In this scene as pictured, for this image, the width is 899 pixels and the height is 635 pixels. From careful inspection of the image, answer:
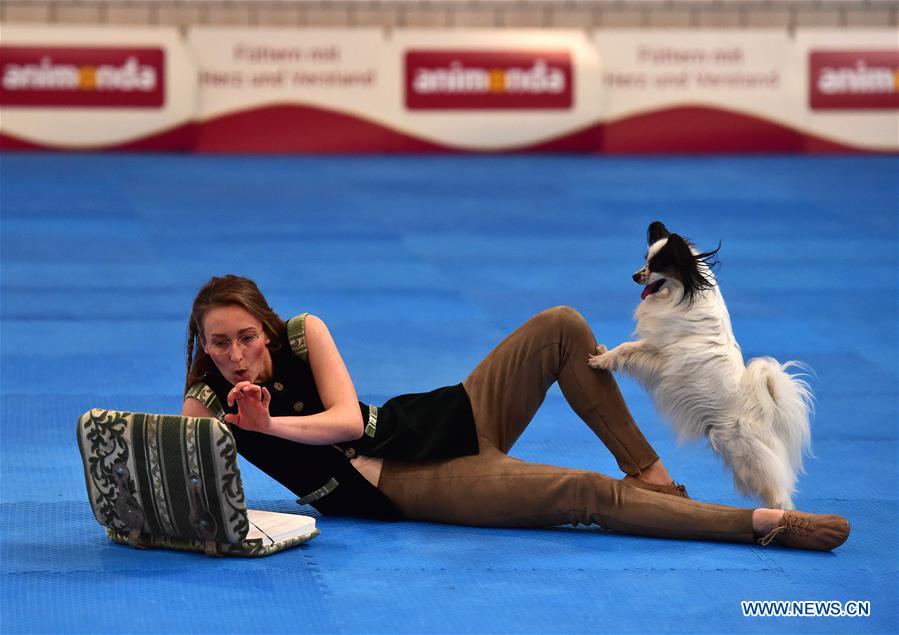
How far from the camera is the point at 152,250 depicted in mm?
11844

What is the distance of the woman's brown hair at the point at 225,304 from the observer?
5.13 m

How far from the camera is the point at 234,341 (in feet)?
16.9

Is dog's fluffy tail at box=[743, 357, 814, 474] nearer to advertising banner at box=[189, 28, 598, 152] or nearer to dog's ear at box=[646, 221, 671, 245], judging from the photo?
dog's ear at box=[646, 221, 671, 245]

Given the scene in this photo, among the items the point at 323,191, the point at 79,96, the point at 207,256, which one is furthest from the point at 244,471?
the point at 79,96

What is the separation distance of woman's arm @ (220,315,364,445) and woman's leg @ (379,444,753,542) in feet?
1.33

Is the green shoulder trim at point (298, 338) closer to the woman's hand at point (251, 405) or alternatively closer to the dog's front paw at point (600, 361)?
the woman's hand at point (251, 405)

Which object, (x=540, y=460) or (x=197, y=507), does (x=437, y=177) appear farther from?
(x=197, y=507)

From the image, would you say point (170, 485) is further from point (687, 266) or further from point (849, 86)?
point (849, 86)

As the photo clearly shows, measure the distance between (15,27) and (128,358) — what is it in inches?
360

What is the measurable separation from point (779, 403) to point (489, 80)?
1210cm

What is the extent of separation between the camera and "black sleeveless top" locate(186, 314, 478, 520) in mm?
5344

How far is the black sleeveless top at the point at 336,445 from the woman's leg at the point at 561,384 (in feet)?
0.45

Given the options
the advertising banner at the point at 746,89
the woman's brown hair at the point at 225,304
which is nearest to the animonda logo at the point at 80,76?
the advertising banner at the point at 746,89

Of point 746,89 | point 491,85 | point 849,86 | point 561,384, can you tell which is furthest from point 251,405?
point 849,86
